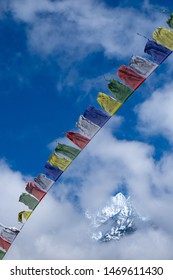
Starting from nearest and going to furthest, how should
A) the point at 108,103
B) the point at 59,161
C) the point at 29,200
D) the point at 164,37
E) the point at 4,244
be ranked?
the point at 164,37, the point at 108,103, the point at 59,161, the point at 29,200, the point at 4,244

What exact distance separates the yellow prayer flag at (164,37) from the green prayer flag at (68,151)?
681cm

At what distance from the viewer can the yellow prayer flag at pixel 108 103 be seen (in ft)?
74.9

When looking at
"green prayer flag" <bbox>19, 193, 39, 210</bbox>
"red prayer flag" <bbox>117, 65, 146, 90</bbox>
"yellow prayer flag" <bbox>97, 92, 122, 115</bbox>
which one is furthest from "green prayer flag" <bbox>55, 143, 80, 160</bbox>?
"red prayer flag" <bbox>117, 65, 146, 90</bbox>

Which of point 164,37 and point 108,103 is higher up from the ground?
point 164,37

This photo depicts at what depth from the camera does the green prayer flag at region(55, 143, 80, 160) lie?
24.1 meters

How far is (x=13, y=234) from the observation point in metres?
25.8

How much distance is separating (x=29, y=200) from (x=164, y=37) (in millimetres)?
11229

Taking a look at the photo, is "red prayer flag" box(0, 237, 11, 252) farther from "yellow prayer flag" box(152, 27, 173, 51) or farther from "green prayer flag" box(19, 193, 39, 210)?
"yellow prayer flag" box(152, 27, 173, 51)

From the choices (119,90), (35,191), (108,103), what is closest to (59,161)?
(35,191)

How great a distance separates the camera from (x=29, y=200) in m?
25.8

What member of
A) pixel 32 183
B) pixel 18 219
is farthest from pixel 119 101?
pixel 18 219

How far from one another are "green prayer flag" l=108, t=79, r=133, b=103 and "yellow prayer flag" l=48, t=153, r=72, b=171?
14.3 feet

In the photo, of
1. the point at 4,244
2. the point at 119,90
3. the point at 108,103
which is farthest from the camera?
the point at 4,244

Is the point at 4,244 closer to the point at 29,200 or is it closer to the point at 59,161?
the point at 29,200
